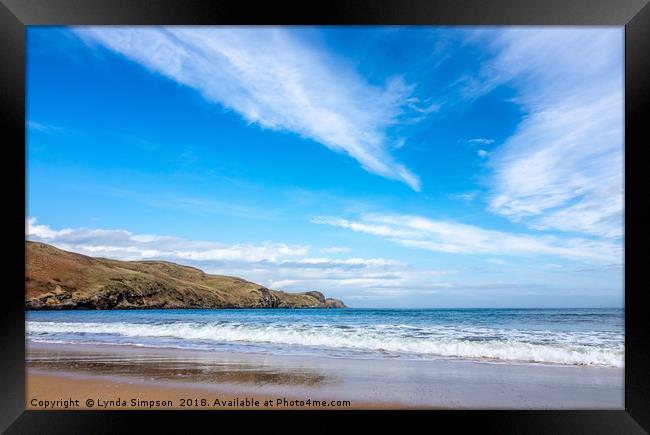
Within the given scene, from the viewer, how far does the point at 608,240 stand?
7.28 metres

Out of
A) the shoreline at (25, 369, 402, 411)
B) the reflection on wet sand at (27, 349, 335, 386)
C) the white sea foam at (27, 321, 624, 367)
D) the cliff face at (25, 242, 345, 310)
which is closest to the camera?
the shoreline at (25, 369, 402, 411)

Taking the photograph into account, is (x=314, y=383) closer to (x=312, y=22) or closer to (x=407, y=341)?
(x=312, y=22)

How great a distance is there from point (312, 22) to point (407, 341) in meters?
5.30

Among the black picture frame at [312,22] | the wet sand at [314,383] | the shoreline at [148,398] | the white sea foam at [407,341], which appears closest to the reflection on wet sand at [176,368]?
the wet sand at [314,383]

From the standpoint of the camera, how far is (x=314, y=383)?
344 cm

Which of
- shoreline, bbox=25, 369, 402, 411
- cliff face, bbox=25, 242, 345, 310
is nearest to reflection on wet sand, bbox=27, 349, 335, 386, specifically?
shoreline, bbox=25, 369, 402, 411

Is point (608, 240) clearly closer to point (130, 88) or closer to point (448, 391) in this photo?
point (448, 391)

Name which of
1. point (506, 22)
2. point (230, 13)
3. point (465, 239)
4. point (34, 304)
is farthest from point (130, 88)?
point (34, 304)

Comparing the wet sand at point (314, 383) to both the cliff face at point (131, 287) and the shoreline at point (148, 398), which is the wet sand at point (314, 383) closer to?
the shoreline at point (148, 398)

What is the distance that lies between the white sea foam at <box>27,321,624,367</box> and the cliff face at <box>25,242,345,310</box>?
9951mm

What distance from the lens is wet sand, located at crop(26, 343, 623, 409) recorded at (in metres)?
3.02

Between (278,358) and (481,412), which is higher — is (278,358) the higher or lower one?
the lower one

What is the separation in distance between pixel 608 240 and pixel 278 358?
6344 millimetres

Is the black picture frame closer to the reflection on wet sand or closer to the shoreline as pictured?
the shoreline
